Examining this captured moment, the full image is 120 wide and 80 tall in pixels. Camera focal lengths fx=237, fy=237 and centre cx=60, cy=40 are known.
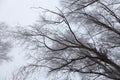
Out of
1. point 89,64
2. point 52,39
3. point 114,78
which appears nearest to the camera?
point 114,78

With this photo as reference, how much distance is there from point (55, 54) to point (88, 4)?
2448 millimetres

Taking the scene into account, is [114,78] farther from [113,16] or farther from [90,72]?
[113,16]

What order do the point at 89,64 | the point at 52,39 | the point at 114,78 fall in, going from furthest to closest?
the point at 52,39 → the point at 89,64 → the point at 114,78

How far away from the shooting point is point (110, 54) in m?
9.45

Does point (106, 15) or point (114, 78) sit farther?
point (106, 15)

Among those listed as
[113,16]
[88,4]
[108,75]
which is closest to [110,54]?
[108,75]

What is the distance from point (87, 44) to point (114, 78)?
1807mm

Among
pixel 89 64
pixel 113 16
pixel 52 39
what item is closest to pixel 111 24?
pixel 113 16

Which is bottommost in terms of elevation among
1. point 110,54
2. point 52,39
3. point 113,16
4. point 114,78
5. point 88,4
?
point 114,78

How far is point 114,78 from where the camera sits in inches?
344

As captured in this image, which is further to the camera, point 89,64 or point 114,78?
point 89,64

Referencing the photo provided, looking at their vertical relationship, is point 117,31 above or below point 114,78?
above

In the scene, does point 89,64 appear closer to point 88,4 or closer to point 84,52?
point 84,52

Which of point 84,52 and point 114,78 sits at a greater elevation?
point 84,52
